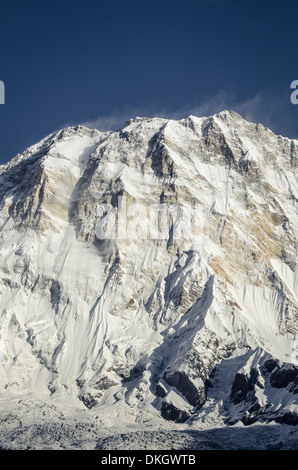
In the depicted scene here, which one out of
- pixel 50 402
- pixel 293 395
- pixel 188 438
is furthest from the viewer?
pixel 50 402

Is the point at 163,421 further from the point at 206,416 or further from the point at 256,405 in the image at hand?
the point at 256,405

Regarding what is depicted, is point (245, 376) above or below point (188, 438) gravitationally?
above

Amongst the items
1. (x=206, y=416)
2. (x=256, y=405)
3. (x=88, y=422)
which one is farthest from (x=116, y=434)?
(x=256, y=405)
